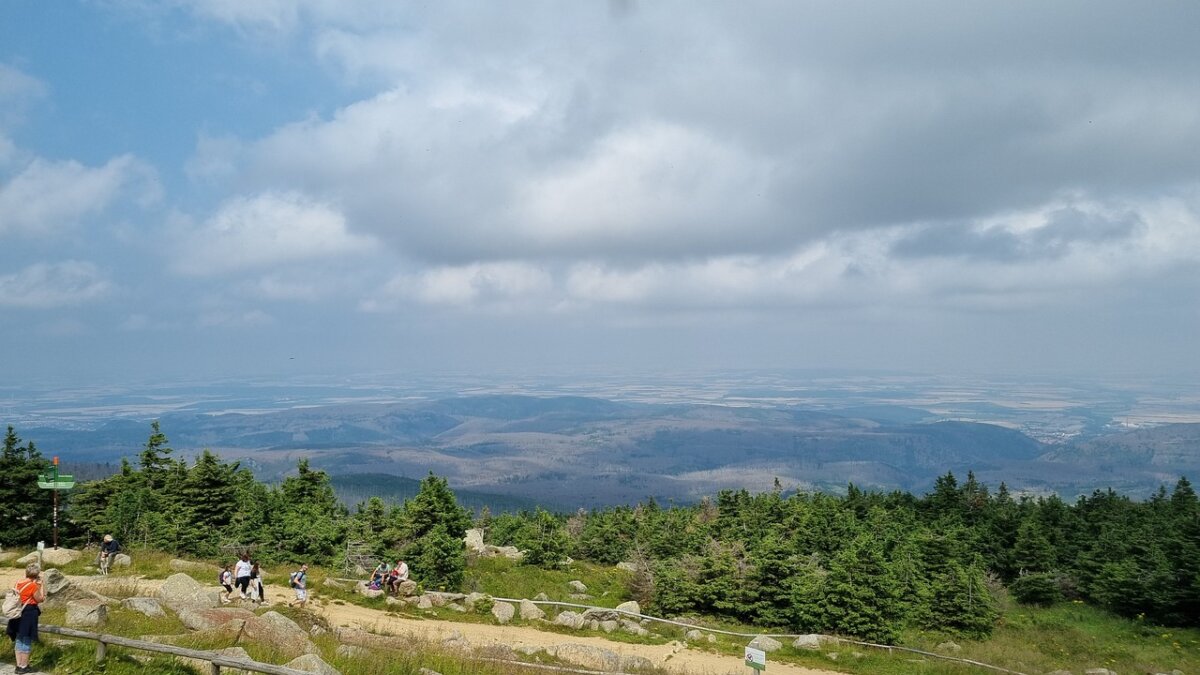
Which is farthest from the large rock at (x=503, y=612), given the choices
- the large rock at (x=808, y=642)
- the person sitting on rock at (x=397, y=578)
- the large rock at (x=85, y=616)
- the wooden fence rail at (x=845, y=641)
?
the large rock at (x=85, y=616)

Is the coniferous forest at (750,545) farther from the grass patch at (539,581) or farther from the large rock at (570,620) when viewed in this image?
the large rock at (570,620)

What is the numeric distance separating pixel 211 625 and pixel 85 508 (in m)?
Result: 29.7

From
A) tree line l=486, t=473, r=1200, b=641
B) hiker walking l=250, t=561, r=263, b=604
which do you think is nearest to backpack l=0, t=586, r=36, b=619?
hiker walking l=250, t=561, r=263, b=604

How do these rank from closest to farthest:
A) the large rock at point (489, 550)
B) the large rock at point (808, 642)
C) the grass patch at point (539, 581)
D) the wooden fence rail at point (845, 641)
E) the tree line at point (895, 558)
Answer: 1. the wooden fence rail at point (845, 641)
2. the large rock at point (808, 642)
3. the tree line at point (895, 558)
4. the grass patch at point (539, 581)
5. the large rock at point (489, 550)

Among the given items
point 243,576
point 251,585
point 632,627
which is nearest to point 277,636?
point 243,576

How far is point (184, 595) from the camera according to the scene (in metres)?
20.6

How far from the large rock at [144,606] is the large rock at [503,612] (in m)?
12.2

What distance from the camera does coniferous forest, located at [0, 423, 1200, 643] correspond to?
30.9 meters

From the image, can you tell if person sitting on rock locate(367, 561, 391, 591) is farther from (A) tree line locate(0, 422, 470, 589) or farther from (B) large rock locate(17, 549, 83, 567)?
(B) large rock locate(17, 549, 83, 567)

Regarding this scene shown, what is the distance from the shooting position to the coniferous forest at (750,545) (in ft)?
101

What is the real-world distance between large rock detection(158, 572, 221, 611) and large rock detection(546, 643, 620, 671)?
10547mm

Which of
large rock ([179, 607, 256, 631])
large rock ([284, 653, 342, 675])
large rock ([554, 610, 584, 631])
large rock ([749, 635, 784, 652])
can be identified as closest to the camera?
large rock ([284, 653, 342, 675])

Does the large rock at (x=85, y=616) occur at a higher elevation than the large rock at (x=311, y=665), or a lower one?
higher

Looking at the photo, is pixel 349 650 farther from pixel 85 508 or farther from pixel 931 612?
pixel 85 508
